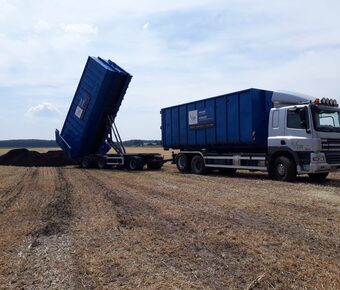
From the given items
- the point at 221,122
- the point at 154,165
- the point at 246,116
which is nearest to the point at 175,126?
the point at 154,165

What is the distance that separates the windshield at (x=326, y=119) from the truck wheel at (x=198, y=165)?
5906mm

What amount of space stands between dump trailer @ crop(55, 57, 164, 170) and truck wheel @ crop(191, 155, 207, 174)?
3.14 m

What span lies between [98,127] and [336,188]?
12.8 meters

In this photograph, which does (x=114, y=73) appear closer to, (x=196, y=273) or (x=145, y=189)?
(x=145, y=189)

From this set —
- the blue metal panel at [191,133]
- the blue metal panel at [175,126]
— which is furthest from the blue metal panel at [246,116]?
the blue metal panel at [175,126]

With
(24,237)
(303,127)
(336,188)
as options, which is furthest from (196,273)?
(303,127)

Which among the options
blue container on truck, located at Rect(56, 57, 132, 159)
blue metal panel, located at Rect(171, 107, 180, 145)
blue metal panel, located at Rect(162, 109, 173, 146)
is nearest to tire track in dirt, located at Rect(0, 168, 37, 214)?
blue container on truck, located at Rect(56, 57, 132, 159)

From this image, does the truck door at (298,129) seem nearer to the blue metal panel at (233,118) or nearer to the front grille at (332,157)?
the front grille at (332,157)

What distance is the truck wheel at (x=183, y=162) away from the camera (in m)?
19.3

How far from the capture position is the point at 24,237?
643 centimetres

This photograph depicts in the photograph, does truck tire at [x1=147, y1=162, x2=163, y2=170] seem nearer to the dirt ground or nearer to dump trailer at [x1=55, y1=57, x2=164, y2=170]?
dump trailer at [x1=55, y1=57, x2=164, y2=170]

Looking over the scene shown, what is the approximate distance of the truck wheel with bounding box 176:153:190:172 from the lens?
1934cm

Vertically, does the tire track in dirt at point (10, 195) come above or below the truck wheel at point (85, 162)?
below

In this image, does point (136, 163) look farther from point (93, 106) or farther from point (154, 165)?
point (93, 106)
